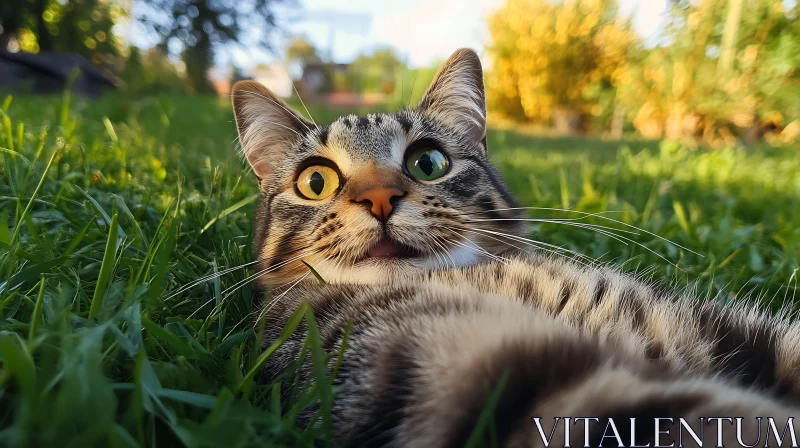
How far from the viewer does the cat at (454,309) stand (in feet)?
1.91

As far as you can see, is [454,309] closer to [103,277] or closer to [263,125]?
[103,277]

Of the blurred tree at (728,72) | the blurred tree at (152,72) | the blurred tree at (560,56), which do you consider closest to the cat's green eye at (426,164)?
the blurred tree at (728,72)

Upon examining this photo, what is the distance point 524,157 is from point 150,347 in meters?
4.08

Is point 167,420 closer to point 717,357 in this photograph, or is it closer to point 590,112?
point 717,357

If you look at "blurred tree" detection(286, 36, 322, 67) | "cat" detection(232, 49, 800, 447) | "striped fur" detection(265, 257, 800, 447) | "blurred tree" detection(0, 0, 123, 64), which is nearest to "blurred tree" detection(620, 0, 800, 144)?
"blurred tree" detection(286, 36, 322, 67)

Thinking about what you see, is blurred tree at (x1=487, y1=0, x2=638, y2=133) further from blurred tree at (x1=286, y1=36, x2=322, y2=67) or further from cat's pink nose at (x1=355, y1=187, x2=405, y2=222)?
cat's pink nose at (x1=355, y1=187, x2=405, y2=222)

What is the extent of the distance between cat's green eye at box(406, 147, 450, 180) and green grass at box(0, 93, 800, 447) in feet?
1.55

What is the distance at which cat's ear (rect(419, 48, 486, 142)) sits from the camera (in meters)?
1.50

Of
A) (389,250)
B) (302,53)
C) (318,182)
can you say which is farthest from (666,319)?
(302,53)

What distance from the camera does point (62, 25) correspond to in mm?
10055

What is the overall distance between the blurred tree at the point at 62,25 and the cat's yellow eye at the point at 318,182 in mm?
10336

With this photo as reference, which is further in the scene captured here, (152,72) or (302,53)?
(152,72)

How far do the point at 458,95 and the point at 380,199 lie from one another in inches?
26.2

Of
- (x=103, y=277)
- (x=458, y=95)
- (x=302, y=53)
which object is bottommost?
(x=103, y=277)
